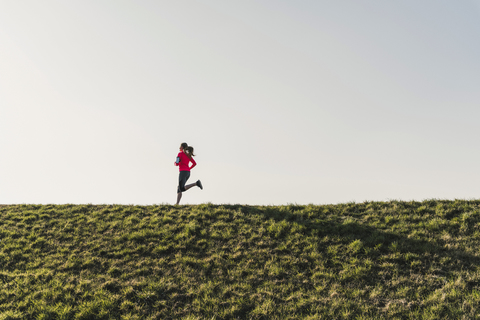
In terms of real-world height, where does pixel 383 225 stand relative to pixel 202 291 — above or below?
above

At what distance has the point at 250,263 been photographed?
8.48 metres

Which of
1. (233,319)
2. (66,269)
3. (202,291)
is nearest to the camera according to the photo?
(233,319)

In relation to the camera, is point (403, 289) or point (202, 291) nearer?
point (403, 289)

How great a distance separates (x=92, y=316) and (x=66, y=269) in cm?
296

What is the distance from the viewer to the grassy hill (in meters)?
6.61

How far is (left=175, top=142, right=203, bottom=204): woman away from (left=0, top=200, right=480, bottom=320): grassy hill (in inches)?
A: 51.9

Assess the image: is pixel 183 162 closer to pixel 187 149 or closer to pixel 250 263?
pixel 187 149

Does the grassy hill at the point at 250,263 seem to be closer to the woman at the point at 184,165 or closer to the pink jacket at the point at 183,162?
the woman at the point at 184,165

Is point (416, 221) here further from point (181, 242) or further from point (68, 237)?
point (68, 237)

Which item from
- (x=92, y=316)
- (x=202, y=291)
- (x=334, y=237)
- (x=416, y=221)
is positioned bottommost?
(x=92, y=316)

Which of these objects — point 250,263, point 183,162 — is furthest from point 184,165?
point 250,263

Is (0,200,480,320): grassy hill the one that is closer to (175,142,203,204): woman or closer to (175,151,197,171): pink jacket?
(175,142,203,204): woman

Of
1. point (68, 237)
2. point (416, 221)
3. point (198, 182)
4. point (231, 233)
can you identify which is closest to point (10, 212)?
point (68, 237)

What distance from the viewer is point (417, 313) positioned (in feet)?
19.4
